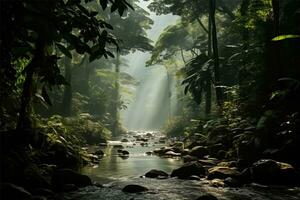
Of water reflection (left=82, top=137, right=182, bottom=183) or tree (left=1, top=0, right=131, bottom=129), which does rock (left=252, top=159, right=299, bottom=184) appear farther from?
tree (left=1, top=0, right=131, bottom=129)

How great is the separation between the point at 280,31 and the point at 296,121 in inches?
201

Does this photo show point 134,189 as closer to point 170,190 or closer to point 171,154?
point 170,190

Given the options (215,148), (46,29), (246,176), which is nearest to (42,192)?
(46,29)

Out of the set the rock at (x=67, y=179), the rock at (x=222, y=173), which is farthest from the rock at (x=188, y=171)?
the rock at (x=67, y=179)

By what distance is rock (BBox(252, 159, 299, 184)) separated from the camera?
7.58 meters

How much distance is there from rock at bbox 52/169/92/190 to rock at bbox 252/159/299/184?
11.5 feet

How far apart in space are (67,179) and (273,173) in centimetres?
416

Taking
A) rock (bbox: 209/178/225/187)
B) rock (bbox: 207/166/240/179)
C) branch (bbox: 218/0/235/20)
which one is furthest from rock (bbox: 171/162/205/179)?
branch (bbox: 218/0/235/20)

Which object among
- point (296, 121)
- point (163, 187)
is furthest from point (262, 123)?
point (163, 187)

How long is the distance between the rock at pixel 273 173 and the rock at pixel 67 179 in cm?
351

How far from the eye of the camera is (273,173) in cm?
770

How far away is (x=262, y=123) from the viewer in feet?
32.1

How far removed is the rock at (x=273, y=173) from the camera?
758cm

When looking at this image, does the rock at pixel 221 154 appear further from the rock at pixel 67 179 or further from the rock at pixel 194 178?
the rock at pixel 67 179
